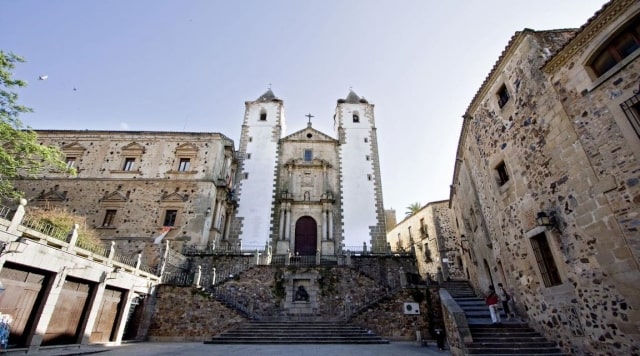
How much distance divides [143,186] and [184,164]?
3390mm

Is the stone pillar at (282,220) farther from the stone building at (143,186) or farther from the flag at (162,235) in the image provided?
the flag at (162,235)

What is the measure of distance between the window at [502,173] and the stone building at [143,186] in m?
17.4

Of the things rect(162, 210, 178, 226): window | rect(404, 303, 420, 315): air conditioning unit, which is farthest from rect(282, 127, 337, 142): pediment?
rect(404, 303, 420, 315): air conditioning unit

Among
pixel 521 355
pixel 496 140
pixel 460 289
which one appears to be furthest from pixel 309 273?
pixel 496 140

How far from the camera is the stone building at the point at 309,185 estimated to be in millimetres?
22547

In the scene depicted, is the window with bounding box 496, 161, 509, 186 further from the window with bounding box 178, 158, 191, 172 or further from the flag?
the window with bounding box 178, 158, 191, 172

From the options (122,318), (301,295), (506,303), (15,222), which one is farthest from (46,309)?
(506,303)

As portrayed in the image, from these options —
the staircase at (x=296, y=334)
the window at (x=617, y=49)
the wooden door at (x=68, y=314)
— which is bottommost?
the staircase at (x=296, y=334)

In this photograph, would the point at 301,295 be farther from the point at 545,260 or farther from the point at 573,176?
the point at 573,176

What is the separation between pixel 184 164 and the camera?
23141mm

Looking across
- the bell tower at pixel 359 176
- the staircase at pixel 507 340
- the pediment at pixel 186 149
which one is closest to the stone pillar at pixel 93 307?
the staircase at pixel 507 340

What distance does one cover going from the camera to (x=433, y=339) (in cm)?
1307

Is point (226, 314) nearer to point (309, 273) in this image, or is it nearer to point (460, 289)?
point (309, 273)

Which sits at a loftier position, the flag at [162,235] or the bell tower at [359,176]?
the bell tower at [359,176]
